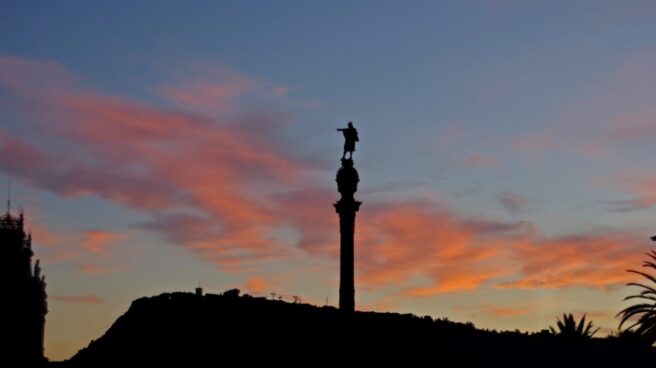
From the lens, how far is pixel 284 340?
3450 centimetres

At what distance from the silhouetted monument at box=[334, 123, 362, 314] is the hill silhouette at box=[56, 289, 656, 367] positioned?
924mm

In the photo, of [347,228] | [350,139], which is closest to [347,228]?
[347,228]

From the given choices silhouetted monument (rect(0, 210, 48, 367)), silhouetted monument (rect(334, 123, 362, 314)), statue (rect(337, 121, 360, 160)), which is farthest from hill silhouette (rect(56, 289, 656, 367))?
silhouetted monument (rect(0, 210, 48, 367))

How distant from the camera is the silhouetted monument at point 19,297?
121 meters

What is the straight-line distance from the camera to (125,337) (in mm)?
35406

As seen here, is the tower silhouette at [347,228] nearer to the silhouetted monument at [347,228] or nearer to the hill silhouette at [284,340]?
the silhouetted monument at [347,228]

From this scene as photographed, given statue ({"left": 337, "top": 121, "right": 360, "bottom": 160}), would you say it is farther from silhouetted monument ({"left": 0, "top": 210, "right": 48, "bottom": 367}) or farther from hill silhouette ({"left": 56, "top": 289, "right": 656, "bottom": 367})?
silhouetted monument ({"left": 0, "top": 210, "right": 48, "bottom": 367})

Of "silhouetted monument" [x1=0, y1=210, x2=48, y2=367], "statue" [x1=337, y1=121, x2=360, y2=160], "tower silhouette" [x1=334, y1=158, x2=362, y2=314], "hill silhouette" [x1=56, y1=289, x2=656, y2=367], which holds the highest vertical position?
"silhouetted monument" [x1=0, y1=210, x2=48, y2=367]

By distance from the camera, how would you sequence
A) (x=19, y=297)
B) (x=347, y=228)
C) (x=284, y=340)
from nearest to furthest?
(x=347, y=228) < (x=284, y=340) < (x=19, y=297)

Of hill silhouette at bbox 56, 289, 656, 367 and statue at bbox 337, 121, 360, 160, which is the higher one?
statue at bbox 337, 121, 360, 160

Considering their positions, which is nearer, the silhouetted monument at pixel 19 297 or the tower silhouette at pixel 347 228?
the tower silhouette at pixel 347 228

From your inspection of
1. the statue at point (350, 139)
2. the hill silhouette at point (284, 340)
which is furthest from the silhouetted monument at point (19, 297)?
the statue at point (350, 139)

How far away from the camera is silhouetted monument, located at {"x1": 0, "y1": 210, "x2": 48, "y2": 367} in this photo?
396 ft

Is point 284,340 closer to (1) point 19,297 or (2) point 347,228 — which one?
(2) point 347,228
